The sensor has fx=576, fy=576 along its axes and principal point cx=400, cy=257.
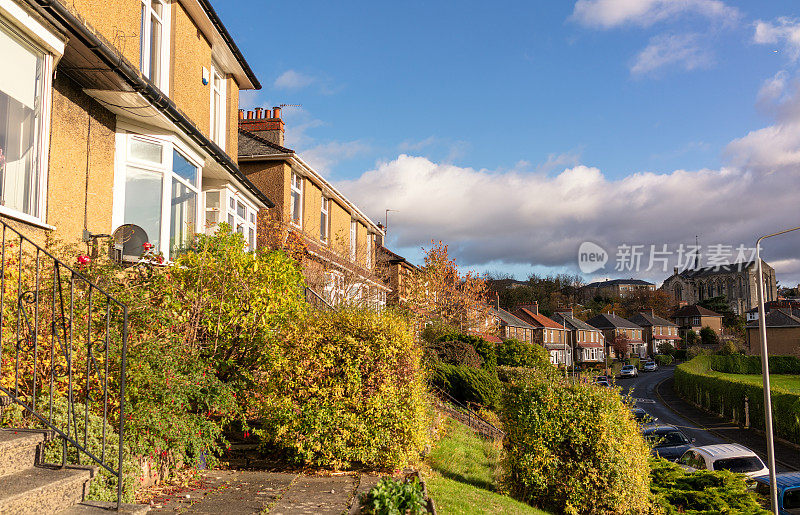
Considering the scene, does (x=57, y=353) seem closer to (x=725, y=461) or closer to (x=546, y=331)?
(x=725, y=461)

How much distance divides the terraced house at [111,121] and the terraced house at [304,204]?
554 centimetres

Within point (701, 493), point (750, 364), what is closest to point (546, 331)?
point (750, 364)

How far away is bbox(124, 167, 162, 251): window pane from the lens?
10000mm

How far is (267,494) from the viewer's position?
22.0 ft

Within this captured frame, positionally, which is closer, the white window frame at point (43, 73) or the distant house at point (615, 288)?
the white window frame at point (43, 73)

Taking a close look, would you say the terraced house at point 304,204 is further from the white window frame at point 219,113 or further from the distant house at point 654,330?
the distant house at point 654,330

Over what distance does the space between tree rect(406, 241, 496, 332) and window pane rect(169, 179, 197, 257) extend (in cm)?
2388

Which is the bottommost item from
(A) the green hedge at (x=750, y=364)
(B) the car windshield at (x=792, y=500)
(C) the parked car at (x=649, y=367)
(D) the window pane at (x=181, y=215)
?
(C) the parked car at (x=649, y=367)

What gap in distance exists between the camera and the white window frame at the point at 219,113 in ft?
49.4

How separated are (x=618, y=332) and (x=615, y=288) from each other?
67.3m

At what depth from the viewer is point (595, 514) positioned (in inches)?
384

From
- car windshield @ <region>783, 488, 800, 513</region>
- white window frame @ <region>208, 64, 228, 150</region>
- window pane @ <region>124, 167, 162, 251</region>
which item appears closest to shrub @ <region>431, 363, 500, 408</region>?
car windshield @ <region>783, 488, 800, 513</region>

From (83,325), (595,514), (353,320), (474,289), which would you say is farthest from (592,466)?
(474,289)

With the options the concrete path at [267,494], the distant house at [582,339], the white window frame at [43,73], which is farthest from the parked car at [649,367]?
the white window frame at [43,73]
